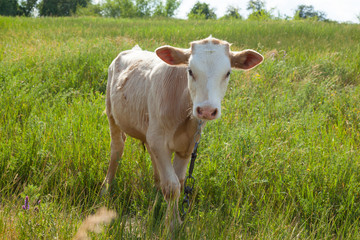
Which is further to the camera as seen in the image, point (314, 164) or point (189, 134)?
point (314, 164)

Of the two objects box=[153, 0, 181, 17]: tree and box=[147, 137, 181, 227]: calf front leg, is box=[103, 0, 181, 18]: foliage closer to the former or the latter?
box=[153, 0, 181, 17]: tree

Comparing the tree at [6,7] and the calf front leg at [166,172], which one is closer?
the calf front leg at [166,172]

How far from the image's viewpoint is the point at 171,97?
287 cm

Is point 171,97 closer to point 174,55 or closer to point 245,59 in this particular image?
point 174,55

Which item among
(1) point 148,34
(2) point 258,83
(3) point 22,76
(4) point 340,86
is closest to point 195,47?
(2) point 258,83

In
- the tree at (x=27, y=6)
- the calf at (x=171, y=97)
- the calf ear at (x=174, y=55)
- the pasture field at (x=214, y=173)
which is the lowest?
the pasture field at (x=214, y=173)

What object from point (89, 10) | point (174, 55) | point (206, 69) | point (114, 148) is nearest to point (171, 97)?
point (174, 55)

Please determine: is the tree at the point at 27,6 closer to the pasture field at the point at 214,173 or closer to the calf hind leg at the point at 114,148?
the pasture field at the point at 214,173

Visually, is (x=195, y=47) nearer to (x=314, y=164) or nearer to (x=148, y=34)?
(x=314, y=164)

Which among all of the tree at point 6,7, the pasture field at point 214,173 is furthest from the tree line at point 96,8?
the pasture field at point 214,173

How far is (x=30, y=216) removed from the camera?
94.5 inches

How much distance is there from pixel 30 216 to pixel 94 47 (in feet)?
19.7

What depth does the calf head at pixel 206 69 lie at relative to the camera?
230 cm

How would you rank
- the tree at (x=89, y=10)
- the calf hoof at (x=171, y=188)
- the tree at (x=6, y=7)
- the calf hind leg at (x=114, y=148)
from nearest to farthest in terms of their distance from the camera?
1. the calf hoof at (x=171, y=188)
2. the calf hind leg at (x=114, y=148)
3. the tree at (x=6, y=7)
4. the tree at (x=89, y=10)
